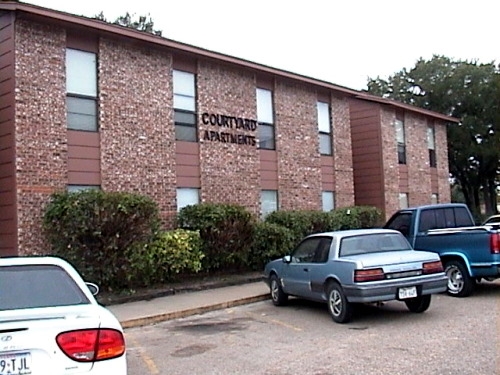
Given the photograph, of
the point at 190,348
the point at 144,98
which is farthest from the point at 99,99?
the point at 190,348

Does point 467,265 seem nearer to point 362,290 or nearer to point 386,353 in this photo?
point 362,290

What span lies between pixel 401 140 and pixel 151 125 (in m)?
14.5

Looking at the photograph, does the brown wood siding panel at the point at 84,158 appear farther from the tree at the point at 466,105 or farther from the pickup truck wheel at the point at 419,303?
the tree at the point at 466,105

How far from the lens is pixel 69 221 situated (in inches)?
497

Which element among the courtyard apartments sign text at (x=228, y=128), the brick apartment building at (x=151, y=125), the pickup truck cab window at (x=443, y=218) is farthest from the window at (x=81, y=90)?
the pickup truck cab window at (x=443, y=218)

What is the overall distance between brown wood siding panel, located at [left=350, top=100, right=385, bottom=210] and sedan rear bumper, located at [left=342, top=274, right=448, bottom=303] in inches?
617

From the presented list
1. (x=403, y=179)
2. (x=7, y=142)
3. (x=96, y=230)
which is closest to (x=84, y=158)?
(x=7, y=142)

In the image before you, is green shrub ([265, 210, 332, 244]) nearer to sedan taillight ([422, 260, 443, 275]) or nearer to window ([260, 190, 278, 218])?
window ([260, 190, 278, 218])

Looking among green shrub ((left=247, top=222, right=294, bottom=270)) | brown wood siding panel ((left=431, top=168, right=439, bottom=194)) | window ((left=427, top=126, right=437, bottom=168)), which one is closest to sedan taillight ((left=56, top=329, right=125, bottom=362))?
green shrub ((left=247, top=222, right=294, bottom=270))

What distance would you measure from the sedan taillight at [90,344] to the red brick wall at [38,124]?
919cm

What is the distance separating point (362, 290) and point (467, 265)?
3.51 meters

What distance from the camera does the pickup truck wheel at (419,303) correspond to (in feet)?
33.3

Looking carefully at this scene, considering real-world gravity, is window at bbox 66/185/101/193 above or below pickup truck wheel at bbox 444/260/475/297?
above

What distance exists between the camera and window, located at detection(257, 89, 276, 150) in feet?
63.9
